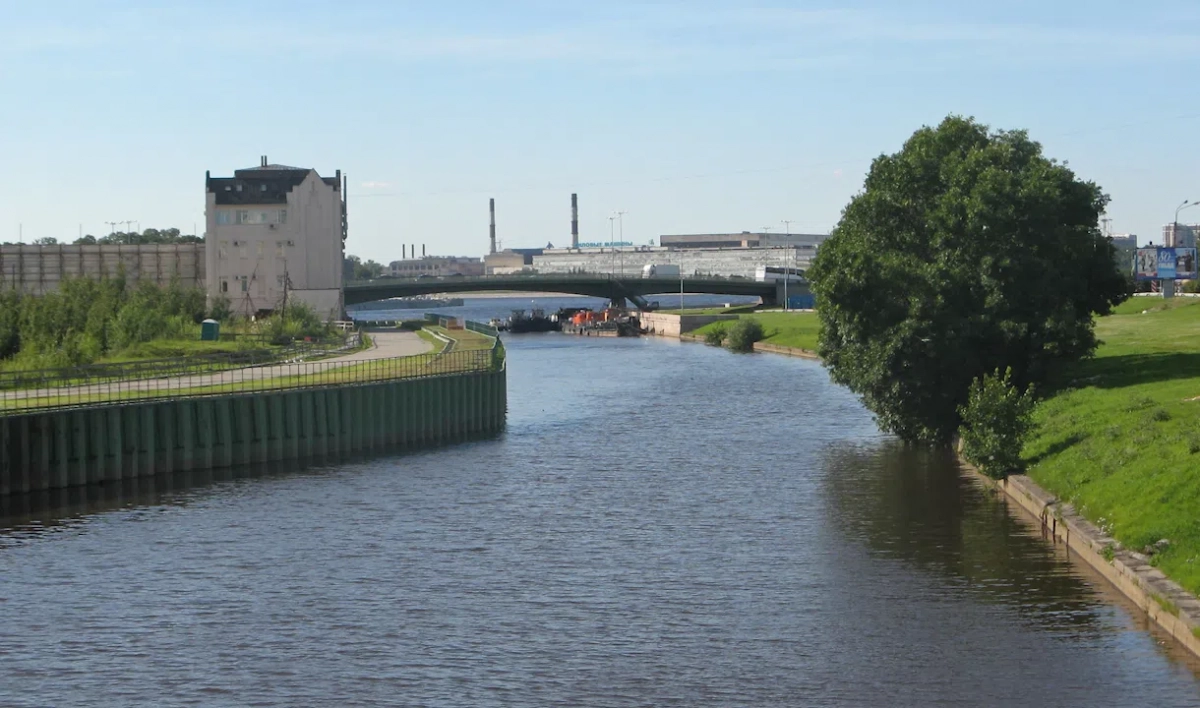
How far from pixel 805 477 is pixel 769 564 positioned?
17098 millimetres

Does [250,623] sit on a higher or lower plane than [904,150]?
lower

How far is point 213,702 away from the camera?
30.7m

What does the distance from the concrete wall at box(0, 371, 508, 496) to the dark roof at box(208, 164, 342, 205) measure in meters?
72.2

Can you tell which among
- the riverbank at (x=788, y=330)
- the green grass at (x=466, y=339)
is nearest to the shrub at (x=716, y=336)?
the riverbank at (x=788, y=330)

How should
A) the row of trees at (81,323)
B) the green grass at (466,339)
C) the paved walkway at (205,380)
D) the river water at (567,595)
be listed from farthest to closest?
the green grass at (466,339), the row of trees at (81,323), the paved walkway at (205,380), the river water at (567,595)

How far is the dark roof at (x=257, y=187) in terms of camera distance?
14900 cm

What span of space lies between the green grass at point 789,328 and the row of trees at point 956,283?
66.8 meters

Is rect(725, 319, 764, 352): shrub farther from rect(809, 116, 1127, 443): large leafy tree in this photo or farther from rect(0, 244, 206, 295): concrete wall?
rect(809, 116, 1127, 443): large leafy tree

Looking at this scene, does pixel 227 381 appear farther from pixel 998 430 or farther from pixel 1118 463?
pixel 1118 463

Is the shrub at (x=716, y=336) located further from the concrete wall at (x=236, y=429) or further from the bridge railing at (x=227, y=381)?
→ the concrete wall at (x=236, y=429)

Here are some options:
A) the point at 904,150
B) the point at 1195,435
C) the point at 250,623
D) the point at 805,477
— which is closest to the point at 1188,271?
the point at 904,150

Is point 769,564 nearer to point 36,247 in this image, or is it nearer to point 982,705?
point 982,705

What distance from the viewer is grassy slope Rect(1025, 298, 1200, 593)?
3903 centimetres

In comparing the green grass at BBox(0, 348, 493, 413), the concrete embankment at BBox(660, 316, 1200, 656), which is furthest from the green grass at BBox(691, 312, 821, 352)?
the concrete embankment at BBox(660, 316, 1200, 656)
